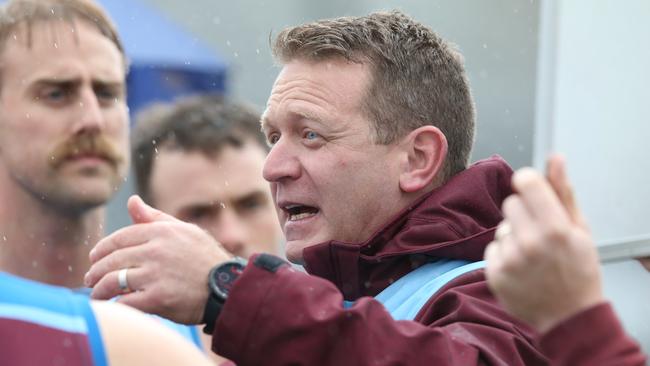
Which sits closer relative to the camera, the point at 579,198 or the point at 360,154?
the point at 360,154

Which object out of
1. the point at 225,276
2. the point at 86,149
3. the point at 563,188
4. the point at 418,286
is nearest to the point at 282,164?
the point at 418,286

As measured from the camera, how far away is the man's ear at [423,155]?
3432 mm

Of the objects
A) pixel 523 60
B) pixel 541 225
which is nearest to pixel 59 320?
pixel 541 225

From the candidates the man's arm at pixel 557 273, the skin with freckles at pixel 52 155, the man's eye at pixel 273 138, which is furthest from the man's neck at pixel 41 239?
the man's arm at pixel 557 273

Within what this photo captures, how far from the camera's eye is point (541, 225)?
1.78 meters

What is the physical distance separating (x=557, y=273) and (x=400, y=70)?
69.6 inches

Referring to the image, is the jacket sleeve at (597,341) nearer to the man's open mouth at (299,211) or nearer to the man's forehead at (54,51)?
the man's open mouth at (299,211)

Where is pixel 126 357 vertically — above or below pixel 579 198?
above

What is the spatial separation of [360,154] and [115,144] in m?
1.45

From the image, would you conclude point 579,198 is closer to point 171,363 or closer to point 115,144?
point 115,144

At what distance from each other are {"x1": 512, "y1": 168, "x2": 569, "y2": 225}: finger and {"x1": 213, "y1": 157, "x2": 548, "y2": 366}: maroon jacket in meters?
0.68

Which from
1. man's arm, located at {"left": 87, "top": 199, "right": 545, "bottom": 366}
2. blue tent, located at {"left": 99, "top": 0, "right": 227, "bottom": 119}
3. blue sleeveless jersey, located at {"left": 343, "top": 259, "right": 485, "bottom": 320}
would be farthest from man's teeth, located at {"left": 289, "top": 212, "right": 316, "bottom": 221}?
blue tent, located at {"left": 99, "top": 0, "right": 227, "bottom": 119}

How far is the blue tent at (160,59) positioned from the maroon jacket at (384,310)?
466 centimetres

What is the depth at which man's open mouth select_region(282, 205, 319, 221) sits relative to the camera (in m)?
3.39
